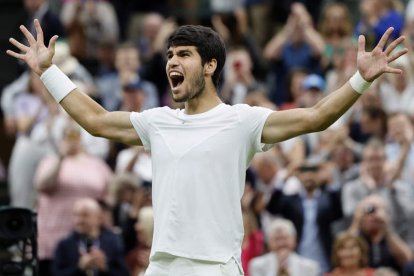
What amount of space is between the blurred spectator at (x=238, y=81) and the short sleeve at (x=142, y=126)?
7.78m

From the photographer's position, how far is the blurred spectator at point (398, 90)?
14289 millimetres

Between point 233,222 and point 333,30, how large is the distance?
29.3 ft

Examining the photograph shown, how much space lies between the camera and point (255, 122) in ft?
24.3

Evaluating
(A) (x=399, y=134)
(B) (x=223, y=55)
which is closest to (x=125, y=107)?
(A) (x=399, y=134)

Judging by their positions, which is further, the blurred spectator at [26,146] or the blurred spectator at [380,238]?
the blurred spectator at [26,146]

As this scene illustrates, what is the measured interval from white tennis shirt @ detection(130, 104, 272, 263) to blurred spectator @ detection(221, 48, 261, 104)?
26.2 ft

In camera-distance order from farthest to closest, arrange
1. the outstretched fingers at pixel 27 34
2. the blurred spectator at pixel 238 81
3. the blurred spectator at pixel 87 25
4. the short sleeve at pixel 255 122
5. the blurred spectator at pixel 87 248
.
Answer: the blurred spectator at pixel 87 25, the blurred spectator at pixel 238 81, the blurred spectator at pixel 87 248, the outstretched fingers at pixel 27 34, the short sleeve at pixel 255 122

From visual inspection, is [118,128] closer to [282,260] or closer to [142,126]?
[142,126]

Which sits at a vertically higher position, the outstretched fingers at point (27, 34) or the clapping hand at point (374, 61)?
the outstretched fingers at point (27, 34)

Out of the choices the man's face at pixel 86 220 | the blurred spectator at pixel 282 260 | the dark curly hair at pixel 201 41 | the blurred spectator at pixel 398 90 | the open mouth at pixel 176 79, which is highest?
the blurred spectator at pixel 398 90

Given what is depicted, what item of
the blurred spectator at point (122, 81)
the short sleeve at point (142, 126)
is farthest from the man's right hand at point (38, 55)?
the blurred spectator at point (122, 81)

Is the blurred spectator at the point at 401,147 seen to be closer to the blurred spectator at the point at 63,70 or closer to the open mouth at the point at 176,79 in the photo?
the blurred spectator at the point at 63,70

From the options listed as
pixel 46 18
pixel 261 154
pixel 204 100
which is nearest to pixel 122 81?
pixel 46 18

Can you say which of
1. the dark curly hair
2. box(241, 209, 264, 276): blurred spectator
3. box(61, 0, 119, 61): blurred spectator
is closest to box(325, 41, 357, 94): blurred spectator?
box(241, 209, 264, 276): blurred spectator
